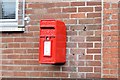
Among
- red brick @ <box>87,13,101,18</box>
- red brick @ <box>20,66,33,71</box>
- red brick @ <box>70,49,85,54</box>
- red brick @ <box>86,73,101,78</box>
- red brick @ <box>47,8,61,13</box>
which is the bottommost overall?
red brick @ <box>86,73,101,78</box>

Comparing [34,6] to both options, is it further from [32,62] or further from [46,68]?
[46,68]

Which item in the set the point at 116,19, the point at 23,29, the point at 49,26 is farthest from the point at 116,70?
the point at 23,29

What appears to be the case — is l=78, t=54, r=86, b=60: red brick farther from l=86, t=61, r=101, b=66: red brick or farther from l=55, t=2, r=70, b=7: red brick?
l=55, t=2, r=70, b=7: red brick

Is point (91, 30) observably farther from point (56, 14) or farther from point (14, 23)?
point (14, 23)

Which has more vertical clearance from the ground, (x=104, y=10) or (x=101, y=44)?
(x=104, y=10)

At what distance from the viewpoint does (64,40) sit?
5121 millimetres

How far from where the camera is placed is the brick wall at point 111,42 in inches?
197

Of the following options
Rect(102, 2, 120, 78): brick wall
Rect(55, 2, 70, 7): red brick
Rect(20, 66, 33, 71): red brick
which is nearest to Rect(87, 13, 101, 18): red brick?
Rect(102, 2, 120, 78): brick wall

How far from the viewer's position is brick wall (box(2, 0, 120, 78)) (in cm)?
502

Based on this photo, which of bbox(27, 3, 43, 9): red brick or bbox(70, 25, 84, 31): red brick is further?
bbox(27, 3, 43, 9): red brick

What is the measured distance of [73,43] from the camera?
17.0 feet

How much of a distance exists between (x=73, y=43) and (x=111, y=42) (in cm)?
56

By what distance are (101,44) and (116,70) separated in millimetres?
424

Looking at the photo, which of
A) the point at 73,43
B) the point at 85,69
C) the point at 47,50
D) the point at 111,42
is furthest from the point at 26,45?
the point at 111,42
